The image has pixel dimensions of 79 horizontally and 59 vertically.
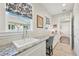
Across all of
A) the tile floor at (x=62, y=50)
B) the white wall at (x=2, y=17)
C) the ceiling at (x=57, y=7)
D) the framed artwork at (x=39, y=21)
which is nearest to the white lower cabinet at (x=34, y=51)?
the tile floor at (x=62, y=50)

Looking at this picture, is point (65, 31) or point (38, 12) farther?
point (38, 12)

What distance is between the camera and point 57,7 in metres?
1.68

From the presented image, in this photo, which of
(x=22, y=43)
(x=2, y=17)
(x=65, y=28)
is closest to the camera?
(x=2, y=17)

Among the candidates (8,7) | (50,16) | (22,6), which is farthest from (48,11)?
(8,7)

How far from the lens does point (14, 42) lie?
1.49 m

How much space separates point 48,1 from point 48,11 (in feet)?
0.71

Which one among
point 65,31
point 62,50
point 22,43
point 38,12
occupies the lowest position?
point 62,50

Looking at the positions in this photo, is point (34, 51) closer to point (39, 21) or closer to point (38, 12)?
point (39, 21)

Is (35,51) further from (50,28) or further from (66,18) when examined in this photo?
(66,18)

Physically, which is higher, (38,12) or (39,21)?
(38,12)

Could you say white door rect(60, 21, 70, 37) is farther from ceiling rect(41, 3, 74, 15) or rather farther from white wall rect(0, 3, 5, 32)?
white wall rect(0, 3, 5, 32)

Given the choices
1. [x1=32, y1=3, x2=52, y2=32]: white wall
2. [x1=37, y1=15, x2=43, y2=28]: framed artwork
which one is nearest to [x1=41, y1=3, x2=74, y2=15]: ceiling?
[x1=32, y1=3, x2=52, y2=32]: white wall

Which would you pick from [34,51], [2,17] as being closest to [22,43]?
[34,51]

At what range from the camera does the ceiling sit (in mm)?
1634
